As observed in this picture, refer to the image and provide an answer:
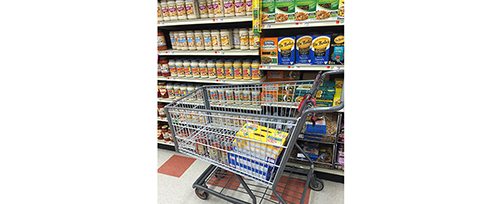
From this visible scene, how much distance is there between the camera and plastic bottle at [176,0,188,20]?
2096mm

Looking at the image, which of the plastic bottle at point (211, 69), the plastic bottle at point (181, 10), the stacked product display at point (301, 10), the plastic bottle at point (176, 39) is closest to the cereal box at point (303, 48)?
the stacked product display at point (301, 10)

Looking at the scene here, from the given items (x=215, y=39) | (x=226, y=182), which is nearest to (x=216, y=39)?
(x=215, y=39)

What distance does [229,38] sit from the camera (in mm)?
2062

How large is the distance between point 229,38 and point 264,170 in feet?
3.89

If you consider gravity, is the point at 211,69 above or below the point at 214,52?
below

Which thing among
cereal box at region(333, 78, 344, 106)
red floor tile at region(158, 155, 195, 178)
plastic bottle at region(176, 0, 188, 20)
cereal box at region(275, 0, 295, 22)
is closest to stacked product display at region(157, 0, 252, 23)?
plastic bottle at region(176, 0, 188, 20)

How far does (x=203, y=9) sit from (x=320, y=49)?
42.6 inches

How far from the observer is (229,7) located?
75.6 inches

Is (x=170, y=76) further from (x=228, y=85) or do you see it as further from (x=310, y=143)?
(x=310, y=143)

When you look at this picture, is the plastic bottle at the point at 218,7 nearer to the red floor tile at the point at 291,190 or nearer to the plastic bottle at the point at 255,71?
the plastic bottle at the point at 255,71

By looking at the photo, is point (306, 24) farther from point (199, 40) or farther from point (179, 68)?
point (179, 68)

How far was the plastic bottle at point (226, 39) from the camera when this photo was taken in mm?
2047

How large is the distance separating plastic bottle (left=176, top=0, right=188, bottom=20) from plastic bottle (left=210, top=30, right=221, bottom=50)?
311 mm

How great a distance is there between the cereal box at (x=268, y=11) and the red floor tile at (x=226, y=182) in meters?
1.46
